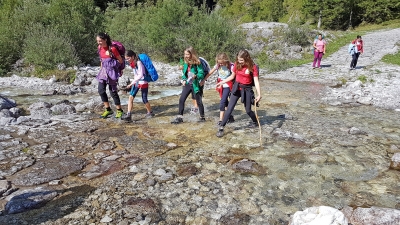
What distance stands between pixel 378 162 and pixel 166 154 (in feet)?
12.0

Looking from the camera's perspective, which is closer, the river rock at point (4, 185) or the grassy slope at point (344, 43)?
the river rock at point (4, 185)

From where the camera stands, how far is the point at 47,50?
1533cm

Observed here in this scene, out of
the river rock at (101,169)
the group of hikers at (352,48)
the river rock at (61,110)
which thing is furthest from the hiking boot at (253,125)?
the group of hikers at (352,48)

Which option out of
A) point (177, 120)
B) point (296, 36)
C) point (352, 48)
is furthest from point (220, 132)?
point (296, 36)

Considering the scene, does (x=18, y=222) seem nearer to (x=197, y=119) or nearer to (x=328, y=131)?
(x=197, y=119)

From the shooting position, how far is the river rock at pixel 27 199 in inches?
151

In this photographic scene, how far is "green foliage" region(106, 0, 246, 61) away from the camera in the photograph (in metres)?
19.3

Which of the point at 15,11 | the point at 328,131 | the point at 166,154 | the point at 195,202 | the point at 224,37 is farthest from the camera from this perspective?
the point at 224,37

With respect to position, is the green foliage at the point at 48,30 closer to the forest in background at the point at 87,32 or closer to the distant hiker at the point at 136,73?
the forest in background at the point at 87,32

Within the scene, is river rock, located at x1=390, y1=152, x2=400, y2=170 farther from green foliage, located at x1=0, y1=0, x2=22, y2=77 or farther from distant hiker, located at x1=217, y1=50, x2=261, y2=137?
green foliage, located at x1=0, y1=0, x2=22, y2=77

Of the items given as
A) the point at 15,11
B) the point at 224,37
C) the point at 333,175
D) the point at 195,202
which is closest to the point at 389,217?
the point at 333,175

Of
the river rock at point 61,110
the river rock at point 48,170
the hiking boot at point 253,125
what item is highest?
the river rock at point 61,110

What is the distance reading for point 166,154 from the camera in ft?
18.6

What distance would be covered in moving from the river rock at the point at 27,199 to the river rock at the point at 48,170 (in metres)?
0.31
